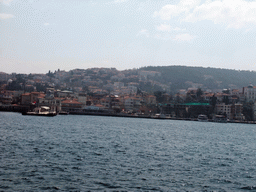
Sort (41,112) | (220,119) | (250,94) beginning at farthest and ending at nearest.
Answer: (250,94), (220,119), (41,112)

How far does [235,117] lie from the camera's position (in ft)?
475

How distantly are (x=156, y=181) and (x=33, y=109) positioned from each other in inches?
4118

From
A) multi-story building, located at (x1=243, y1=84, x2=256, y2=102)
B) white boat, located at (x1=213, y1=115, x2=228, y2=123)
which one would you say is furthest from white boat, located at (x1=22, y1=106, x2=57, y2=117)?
multi-story building, located at (x1=243, y1=84, x2=256, y2=102)

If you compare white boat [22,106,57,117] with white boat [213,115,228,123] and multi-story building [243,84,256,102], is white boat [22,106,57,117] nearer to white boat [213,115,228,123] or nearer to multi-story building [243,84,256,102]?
white boat [213,115,228,123]

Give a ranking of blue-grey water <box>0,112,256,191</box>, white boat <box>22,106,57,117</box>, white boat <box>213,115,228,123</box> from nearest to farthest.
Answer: blue-grey water <box>0,112,256,191</box> → white boat <box>22,106,57,117</box> → white boat <box>213,115,228,123</box>

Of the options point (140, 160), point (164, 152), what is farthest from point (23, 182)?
point (164, 152)

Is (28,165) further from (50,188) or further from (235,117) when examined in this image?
(235,117)

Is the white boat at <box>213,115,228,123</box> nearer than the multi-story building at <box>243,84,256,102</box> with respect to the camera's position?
Yes

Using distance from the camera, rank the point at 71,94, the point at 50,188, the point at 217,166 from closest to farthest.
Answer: the point at 50,188, the point at 217,166, the point at 71,94

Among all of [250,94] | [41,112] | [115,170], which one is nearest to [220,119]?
[250,94]

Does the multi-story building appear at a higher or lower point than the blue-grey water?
→ higher

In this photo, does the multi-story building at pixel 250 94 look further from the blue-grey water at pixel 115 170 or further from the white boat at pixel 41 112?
the blue-grey water at pixel 115 170

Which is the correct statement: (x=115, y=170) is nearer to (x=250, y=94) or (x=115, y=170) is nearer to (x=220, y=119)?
(x=220, y=119)

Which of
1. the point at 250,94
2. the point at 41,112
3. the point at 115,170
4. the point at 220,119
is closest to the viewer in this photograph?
the point at 115,170
